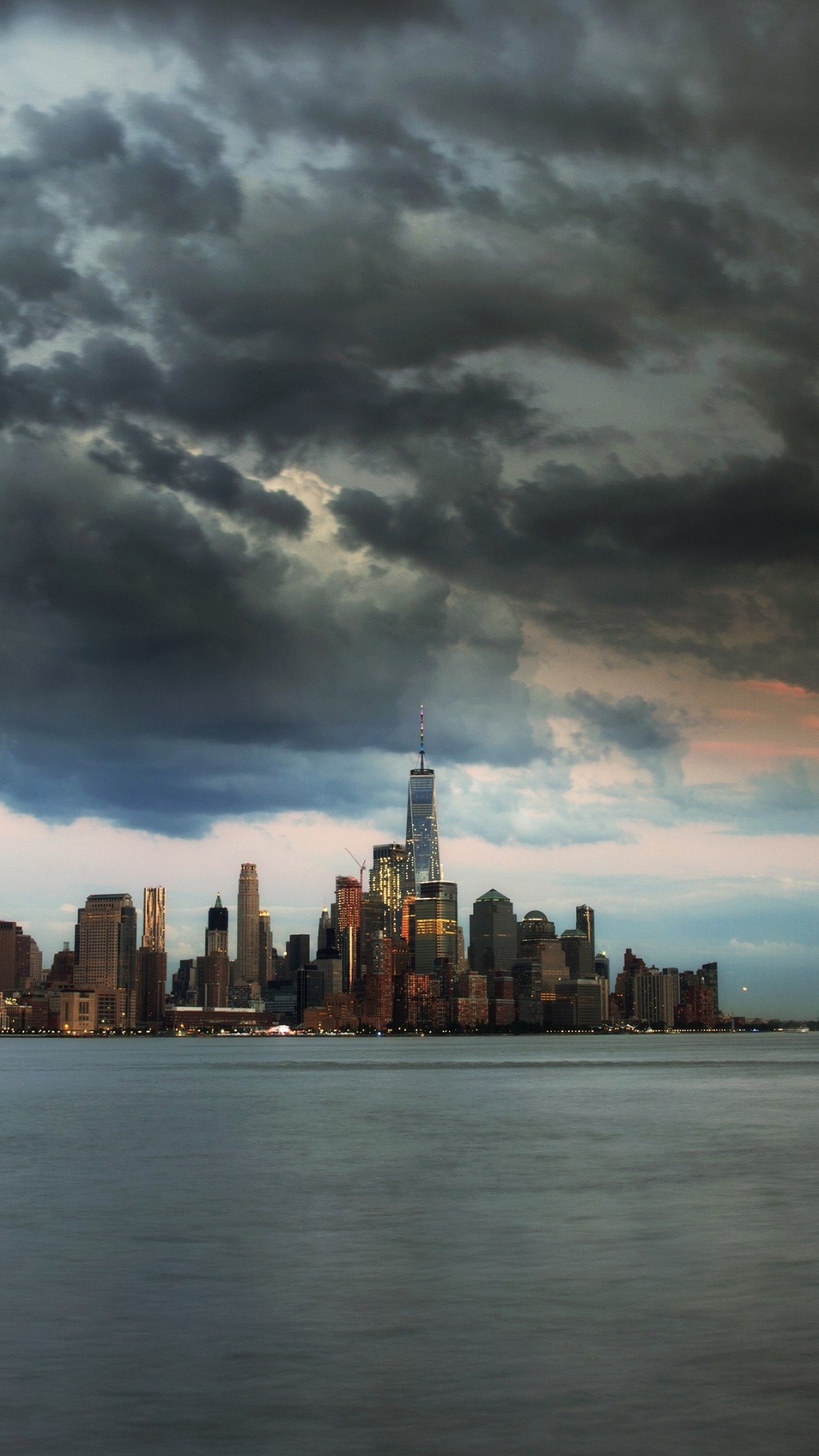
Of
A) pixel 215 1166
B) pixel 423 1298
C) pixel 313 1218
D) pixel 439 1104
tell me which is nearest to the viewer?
pixel 423 1298

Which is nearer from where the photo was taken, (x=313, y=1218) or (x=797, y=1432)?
(x=797, y=1432)

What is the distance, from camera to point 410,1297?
3925 cm

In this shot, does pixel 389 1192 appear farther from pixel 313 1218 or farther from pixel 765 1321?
pixel 765 1321

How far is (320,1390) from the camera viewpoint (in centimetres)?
2912

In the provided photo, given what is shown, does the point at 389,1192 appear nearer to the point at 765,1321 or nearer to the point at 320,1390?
the point at 765,1321

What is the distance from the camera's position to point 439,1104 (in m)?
129

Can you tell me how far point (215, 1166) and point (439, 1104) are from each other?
2204 inches

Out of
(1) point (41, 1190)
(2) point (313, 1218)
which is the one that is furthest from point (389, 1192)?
(1) point (41, 1190)

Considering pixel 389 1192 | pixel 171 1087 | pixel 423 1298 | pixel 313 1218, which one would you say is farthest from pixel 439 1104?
pixel 423 1298

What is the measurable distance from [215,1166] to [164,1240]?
2596 centimetres

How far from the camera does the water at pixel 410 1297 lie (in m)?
26.5

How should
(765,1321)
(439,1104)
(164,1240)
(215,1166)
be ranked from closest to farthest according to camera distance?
(765,1321) → (164,1240) → (215,1166) → (439,1104)

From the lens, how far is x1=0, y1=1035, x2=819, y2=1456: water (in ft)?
87.0

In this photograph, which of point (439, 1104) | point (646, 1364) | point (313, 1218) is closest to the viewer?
point (646, 1364)
